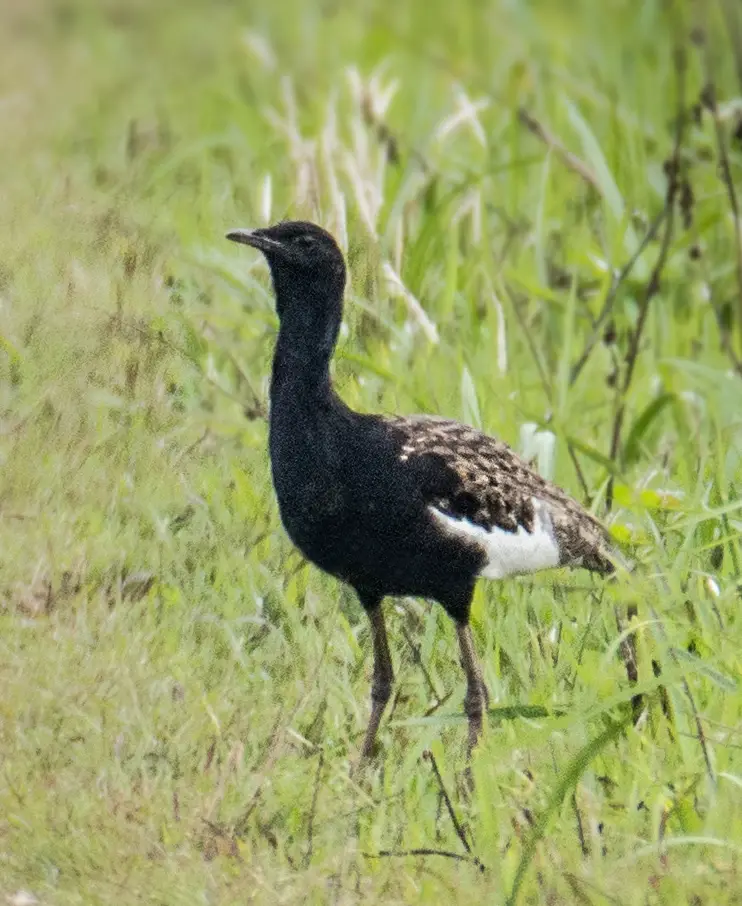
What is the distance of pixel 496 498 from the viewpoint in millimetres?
4609

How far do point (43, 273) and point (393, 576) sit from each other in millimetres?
1336

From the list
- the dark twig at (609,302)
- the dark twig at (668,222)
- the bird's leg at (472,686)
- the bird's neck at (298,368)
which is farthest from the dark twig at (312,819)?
the dark twig at (609,302)

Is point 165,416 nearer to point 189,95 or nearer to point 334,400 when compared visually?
point 334,400

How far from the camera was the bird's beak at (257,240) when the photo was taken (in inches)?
170

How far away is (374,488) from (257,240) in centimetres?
63

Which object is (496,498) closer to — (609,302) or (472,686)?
(472,686)

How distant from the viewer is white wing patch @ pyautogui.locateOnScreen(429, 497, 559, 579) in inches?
175

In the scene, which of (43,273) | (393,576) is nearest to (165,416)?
(43,273)

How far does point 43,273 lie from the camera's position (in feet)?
16.2

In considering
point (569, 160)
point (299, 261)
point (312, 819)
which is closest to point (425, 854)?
point (312, 819)

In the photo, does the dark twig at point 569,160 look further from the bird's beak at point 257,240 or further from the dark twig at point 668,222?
the bird's beak at point 257,240

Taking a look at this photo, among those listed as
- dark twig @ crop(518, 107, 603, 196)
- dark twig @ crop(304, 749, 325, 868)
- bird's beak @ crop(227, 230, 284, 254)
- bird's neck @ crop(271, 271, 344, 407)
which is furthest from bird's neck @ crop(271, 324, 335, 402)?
dark twig @ crop(518, 107, 603, 196)

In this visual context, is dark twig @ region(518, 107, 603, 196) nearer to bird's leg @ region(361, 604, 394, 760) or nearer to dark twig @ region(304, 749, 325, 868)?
bird's leg @ region(361, 604, 394, 760)

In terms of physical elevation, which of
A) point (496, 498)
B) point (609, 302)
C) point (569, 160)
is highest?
point (569, 160)
